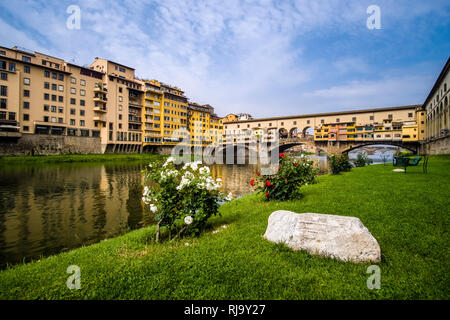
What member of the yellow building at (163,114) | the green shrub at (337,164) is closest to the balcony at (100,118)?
the yellow building at (163,114)

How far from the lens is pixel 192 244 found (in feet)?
16.1

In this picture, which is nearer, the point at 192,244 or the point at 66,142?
the point at 192,244

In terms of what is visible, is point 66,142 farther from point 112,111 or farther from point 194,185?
point 194,185

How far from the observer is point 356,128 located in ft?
209

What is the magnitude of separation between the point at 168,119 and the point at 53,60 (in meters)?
30.4

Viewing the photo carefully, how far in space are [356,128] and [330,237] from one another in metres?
71.5

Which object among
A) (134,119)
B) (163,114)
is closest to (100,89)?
(134,119)

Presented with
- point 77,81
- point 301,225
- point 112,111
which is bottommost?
point 301,225

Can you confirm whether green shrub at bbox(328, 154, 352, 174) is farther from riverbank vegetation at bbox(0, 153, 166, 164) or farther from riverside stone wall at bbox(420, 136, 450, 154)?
riverbank vegetation at bbox(0, 153, 166, 164)

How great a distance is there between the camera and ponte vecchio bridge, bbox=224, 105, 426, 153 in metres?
55.5

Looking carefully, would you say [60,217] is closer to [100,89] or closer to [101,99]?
[101,99]

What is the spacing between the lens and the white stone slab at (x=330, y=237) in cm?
371
